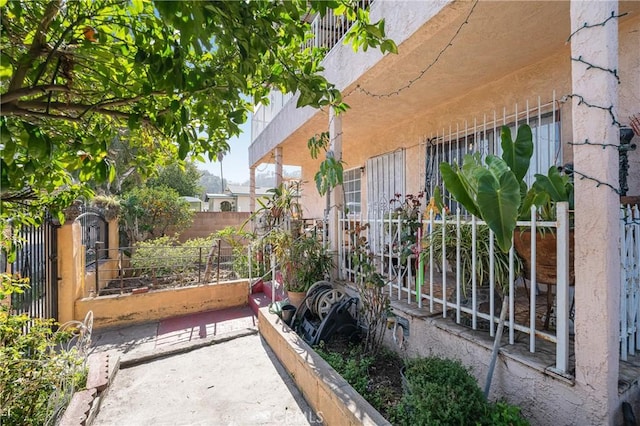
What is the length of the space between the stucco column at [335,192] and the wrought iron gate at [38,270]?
3.95 meters

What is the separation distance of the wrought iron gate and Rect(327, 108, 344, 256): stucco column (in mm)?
3951

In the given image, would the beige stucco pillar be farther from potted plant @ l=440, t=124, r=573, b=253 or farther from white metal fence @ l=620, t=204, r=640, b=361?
white metal fence @ l=620, t=204, r=640, b=361

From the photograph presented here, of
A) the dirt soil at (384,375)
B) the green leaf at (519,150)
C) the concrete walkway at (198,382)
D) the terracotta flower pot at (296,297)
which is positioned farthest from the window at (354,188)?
the green leaf at (519,150)

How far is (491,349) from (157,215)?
11.0 m

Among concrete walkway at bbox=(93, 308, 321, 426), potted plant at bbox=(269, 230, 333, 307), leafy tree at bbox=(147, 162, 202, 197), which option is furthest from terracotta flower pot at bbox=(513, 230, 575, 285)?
leafy tree at bbox=(147, 162, 202, 197)

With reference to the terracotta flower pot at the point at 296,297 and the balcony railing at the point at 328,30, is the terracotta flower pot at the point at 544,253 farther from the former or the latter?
the balcony railing at the point at 328,30

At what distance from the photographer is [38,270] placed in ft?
14.7

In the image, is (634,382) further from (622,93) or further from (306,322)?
(306,322)

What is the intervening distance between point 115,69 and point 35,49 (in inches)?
15.1

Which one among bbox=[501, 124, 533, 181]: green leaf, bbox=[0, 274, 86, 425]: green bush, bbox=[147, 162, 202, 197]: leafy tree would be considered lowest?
bbox=[0, 274, 86, 425]: green bush

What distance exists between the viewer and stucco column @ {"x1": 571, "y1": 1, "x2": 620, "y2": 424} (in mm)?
1705

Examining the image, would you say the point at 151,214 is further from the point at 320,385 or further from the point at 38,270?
the point at 320,385

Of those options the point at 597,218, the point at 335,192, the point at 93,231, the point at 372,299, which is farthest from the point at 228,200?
the point at 597,218

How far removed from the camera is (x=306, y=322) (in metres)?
4.04
